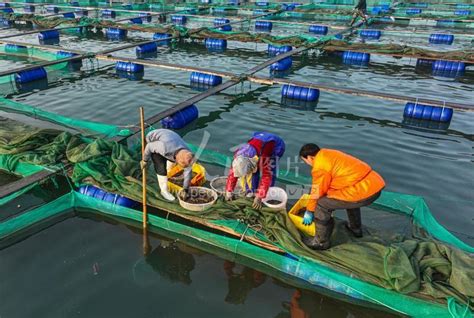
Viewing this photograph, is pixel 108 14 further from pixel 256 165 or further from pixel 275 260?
pixel 275 260

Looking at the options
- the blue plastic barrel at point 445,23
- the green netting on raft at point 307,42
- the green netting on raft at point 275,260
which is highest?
the blue plastic barrel at point 445,23

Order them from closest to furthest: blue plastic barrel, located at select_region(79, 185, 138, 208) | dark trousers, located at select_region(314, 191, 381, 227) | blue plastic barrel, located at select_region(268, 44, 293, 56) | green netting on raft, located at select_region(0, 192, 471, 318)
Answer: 1. green netting on raft, located at select_region(0, 192, 471, 318)
2. dark trousers, located at select_region(314, 191, 381, 227)
3. blue plastic barrel, located at select_region(79, 185, 138, 208)
4. blue plastic barrel, located at select_region(268, 44, 293, 56)

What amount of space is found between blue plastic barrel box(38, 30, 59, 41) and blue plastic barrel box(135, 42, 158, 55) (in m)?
6.69

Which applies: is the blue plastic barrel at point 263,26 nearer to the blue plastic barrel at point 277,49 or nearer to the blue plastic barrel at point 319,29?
the blue plastic barrel at point 319,29

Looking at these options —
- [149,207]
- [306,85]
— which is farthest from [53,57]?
→ [149,207]

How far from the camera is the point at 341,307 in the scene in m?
5.18

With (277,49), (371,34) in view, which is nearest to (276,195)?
(277,49)

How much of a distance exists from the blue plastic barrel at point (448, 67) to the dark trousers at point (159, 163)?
15.0m

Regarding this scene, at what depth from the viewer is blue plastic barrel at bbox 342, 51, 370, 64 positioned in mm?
17734

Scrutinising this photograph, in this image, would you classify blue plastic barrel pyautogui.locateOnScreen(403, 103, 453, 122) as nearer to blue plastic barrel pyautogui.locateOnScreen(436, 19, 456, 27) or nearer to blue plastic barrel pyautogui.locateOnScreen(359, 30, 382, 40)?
blue plastic barrel pyautogui.locateOnScreen(359, 30, 382, 40)

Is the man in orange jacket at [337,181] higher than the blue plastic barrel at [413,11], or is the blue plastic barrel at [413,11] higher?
the blue plastic barrel at [413,11]

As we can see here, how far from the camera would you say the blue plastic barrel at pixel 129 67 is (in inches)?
604

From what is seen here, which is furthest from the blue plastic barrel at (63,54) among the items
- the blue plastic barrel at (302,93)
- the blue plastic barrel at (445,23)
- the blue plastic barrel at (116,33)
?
the blue plastic barrel at (445,23)

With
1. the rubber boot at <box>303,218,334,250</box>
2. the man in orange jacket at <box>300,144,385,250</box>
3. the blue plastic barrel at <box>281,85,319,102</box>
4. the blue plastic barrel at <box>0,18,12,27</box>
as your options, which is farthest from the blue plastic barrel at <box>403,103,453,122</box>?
the blue plastic barrel at <box>0,18,12,27</box>
